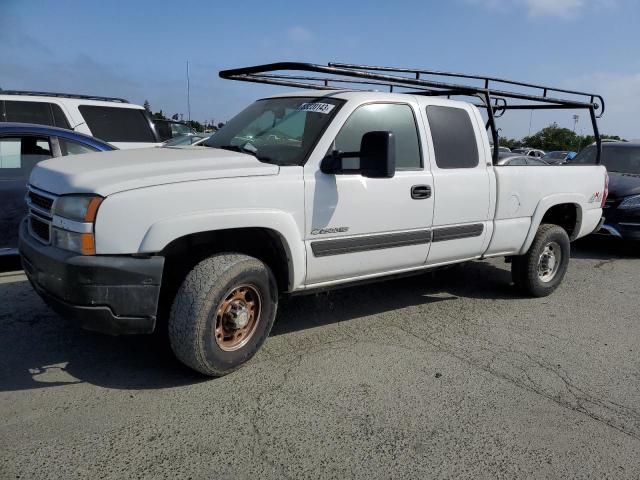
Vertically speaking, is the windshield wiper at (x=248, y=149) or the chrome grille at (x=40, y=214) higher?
the windshield wiper at (x=248, y=149)

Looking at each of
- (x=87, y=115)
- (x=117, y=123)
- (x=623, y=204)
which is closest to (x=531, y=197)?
(x=623, y=204)

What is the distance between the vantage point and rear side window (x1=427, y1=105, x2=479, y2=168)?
448 centimetres

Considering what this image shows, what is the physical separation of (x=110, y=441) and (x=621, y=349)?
154 inches

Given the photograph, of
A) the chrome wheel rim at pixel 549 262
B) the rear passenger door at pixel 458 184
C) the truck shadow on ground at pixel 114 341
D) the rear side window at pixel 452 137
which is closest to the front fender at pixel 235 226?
the truck shadow on ground at pixel 114 341

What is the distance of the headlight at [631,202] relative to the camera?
305 inches

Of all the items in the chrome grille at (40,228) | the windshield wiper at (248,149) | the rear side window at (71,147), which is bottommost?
the chrome grille at (40,228)

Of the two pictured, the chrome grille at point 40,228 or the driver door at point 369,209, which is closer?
the chrome grille at point 40,228

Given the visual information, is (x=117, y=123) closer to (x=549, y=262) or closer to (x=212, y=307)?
(x=212, y=307)

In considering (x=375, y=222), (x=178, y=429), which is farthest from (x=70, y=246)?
(x=375, y=222)

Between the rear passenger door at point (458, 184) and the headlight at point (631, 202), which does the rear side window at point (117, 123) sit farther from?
the headlight at point (631, 202)

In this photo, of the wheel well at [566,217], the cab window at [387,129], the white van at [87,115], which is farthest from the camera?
the white van at [87,115]

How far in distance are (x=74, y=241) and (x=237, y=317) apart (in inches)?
43.6

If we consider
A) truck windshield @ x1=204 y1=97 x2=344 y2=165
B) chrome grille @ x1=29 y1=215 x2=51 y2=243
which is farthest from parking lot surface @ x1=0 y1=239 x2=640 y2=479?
truck windshield @ x1=204 y1=97 x2=344 y2=165

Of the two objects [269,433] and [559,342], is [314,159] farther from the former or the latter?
[559,342]
